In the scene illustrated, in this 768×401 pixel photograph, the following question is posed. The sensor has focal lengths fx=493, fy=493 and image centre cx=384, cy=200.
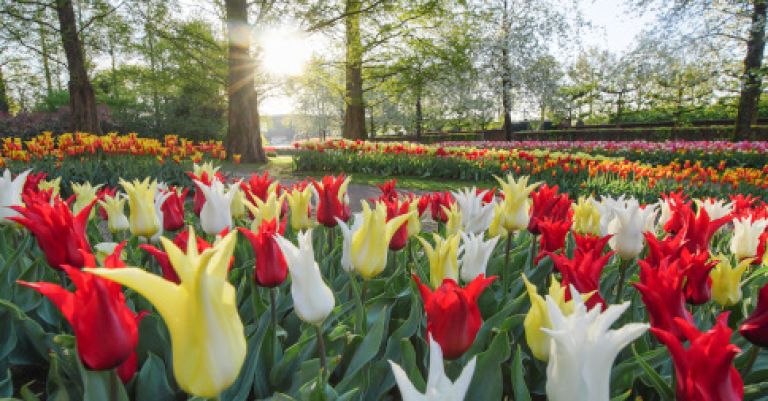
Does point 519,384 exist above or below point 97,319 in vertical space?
below

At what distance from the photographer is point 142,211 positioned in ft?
6.02

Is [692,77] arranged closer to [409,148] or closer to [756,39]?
[756,39]

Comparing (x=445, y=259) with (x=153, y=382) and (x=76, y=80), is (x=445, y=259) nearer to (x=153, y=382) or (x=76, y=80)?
(x=153, y=382)

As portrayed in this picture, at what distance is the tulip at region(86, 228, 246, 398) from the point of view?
0.74 metres

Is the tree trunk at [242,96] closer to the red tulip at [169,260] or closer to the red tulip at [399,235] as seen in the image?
the red tulip at [399,235]

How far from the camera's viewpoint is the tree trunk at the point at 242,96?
44.4ft

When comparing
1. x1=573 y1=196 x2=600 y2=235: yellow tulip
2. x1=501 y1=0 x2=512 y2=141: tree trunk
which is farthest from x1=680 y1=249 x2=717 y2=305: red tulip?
x1=501 y1=0 x2=512 y2=141: tree trunk

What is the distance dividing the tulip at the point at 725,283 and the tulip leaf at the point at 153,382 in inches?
63.5

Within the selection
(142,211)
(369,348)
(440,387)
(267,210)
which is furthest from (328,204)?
(440,387)

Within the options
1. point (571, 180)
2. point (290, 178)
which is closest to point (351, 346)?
point (571, 180)

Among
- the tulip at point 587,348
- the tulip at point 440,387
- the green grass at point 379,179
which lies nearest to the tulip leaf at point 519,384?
the tulip at point 587,348

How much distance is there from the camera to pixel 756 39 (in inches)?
645

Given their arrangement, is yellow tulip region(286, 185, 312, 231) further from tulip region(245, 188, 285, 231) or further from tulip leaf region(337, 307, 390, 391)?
tulip leaf region(337, 307, 390, 391)

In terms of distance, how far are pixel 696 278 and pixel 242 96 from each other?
45.8ft
